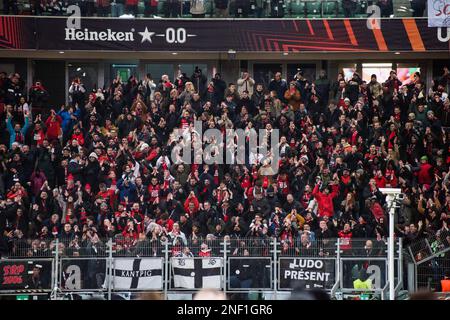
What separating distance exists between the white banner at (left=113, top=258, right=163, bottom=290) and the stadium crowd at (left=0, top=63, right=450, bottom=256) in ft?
1.36

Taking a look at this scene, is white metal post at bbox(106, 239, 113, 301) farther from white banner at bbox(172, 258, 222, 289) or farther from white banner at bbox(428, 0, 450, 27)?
white banner at bbox(428, 0, 450, 27)

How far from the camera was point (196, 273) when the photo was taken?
22234 millimetres

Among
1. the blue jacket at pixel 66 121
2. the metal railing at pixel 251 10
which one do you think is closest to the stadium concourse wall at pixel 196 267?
the blue jacket at pixel 66 121

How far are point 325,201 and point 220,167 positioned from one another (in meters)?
3.07

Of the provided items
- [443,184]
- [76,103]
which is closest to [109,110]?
[76,103]

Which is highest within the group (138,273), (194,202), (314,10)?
(314,10)

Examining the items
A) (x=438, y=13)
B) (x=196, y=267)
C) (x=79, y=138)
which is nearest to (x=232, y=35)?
(x=438, y=13)

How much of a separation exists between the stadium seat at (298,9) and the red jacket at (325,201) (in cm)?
804

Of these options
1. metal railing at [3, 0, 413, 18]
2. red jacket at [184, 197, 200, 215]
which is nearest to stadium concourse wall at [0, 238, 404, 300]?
red jacket at [184, 197, 200, 215]

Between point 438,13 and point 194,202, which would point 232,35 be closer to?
point 438,13

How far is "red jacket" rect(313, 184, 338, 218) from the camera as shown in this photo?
2453 centimetres

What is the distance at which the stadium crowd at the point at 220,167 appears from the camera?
2370 cm

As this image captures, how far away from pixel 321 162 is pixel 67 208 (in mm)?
6244

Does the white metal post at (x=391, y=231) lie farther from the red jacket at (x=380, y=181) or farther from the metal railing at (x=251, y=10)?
the metal railing at (x=251, y=10)
